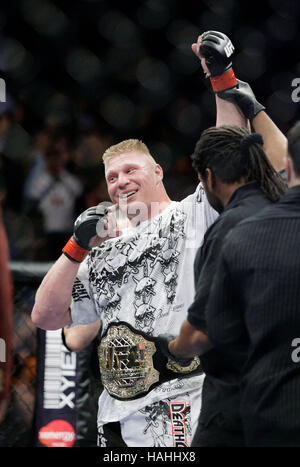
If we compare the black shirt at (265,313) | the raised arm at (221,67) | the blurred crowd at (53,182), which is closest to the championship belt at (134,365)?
the black shirt at (265,313)

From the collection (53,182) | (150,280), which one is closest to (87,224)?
(150,280)

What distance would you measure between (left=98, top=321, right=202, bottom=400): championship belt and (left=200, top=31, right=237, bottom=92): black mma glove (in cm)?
72

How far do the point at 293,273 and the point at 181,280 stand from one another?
604 mm

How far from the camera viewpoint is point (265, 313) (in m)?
1.16

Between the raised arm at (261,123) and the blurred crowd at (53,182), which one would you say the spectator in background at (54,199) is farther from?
the raised arm at (261,123)

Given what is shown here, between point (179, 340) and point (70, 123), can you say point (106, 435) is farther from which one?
point (70, 123)

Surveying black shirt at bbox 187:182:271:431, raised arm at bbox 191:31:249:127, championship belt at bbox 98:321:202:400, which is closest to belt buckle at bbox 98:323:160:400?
championship belt at bbox 98:321:202:400

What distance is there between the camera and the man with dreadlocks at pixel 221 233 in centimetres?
127

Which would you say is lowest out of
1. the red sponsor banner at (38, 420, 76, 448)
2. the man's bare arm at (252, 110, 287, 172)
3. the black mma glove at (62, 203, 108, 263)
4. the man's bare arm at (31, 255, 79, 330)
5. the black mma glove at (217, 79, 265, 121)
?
the red sponsor banner at (38, 420, 76, 448)

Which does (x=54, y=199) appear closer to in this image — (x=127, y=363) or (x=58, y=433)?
(x=58, y=433)

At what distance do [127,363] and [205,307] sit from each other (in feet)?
1.86

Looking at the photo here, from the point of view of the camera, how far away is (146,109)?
9.33 feet

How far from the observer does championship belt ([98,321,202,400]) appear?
173cm

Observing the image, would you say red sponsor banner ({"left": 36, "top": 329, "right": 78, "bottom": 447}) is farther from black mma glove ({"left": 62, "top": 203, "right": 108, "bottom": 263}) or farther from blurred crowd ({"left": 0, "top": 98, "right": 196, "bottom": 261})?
black mma glove ({"left": 62, "top": 203, "right": 108, "bottom": 263})
